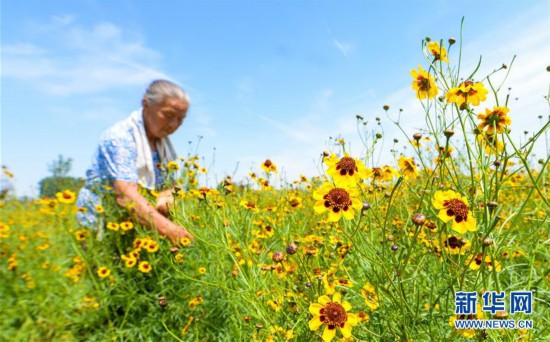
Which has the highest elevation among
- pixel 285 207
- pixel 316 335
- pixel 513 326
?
pixel 285 207

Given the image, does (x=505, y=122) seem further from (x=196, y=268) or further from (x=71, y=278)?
(x=71, y=278)

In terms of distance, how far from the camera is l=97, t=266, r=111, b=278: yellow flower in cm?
176

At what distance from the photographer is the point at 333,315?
2.62 ft

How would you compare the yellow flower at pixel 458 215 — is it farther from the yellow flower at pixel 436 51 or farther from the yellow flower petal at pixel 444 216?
the yellow flower at pixel 436 51

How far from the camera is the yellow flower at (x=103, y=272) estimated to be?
1.76 m

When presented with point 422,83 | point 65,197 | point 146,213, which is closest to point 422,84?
point 422,83

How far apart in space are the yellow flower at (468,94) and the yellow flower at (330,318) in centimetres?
62

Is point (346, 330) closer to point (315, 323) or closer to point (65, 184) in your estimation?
point (315, 323)

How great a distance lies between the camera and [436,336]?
89 centimetres

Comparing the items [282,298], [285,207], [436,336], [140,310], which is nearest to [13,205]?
[140,310]

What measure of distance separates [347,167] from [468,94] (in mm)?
396

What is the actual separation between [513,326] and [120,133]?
224cm

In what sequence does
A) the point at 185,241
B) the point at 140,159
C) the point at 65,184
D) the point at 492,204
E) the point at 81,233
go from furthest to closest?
the point at 65,184 < the point at 140,159 < the point at 81,233 < the point at 185,241 < the point at 492,204

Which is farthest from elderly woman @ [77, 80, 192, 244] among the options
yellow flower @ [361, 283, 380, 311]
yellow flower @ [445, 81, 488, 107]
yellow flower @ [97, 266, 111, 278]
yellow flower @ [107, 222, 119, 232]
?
yellow flower @ [445, 81, 488, 107]
